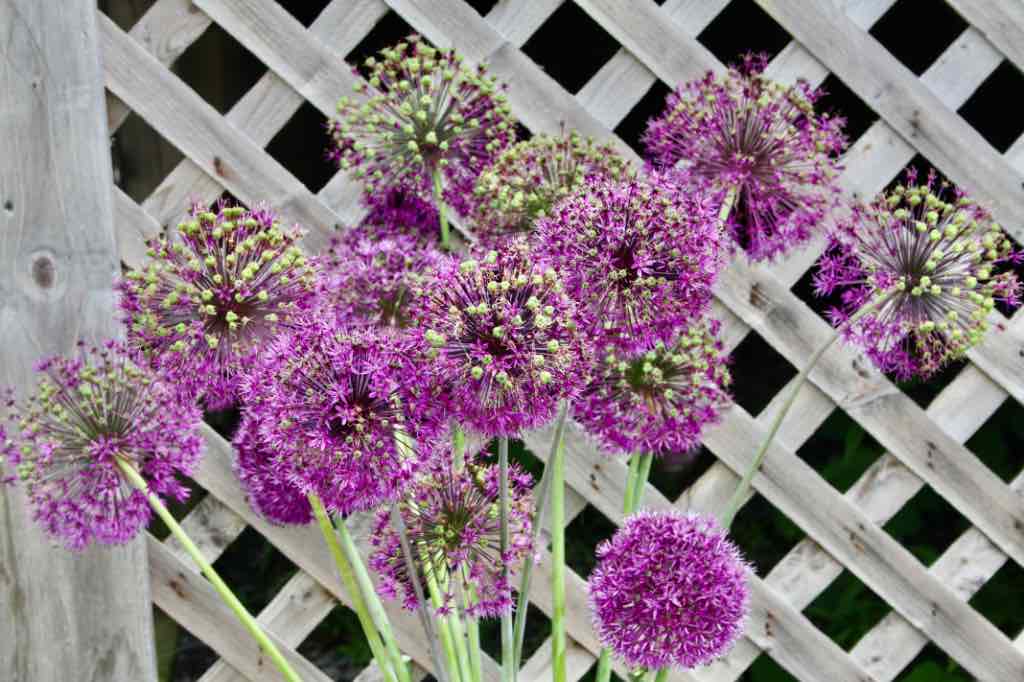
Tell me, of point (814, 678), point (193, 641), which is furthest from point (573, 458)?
point (193, 641)

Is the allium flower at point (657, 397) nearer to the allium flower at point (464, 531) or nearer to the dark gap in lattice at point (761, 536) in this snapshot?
the allium flower at point (464, 531)

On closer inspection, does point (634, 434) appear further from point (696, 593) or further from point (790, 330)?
point (790, 330)

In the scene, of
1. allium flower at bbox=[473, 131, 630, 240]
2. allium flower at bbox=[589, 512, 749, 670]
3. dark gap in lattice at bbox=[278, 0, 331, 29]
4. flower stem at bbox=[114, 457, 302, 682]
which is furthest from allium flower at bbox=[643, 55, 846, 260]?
dark gap in lattice at bbox=[278, 0, 331, 29]

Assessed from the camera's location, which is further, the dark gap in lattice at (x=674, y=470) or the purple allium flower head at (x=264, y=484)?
the dark gap in lattice at (x=674, y=470)

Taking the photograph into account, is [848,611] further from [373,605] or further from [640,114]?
[373,605]

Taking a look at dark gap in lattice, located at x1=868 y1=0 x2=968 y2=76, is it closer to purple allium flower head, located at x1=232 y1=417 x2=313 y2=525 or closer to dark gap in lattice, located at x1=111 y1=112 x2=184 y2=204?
dark gap in lattice, located at x1=111 y1=112 x2=184 y2=204

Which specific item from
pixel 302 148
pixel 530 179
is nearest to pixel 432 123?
pixel 530 179

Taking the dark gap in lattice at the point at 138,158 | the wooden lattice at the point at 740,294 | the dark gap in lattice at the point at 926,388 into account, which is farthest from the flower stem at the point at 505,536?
the dark gap in lattice at the point at 138,158
